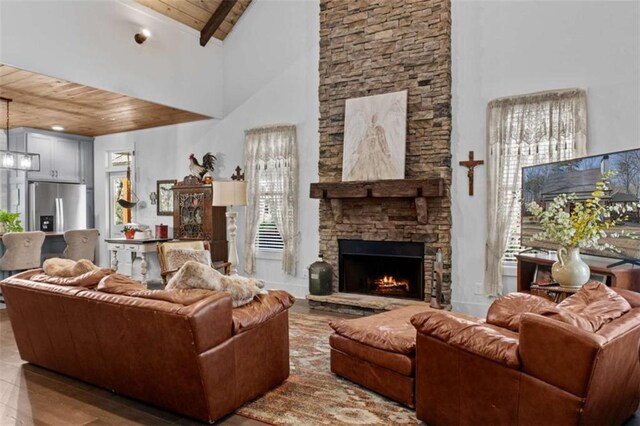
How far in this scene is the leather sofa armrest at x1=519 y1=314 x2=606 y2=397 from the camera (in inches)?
70.5

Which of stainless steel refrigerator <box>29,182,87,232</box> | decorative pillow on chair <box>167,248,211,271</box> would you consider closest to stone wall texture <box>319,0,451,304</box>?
decorative pillow on chair <box>167,248,211,271</box>

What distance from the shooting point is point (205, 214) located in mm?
6766

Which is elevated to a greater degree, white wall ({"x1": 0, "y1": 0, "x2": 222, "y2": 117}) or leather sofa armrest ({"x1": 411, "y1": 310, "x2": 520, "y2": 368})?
white wall ({"x1": 0, "y1": 0, "x2": 222, "y2": 117})

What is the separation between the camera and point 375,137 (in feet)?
18.2

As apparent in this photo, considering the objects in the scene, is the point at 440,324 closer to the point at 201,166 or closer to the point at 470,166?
the point at 470,166

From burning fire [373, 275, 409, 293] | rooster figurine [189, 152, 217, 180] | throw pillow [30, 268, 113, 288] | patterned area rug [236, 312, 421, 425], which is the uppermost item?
rooster figurine [189, 152, 217, 180]

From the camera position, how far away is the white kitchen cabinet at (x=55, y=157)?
7.87m

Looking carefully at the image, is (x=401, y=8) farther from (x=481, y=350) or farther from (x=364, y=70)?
(x=481, y=350)

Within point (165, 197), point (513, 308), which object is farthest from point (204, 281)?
point (165, 197)

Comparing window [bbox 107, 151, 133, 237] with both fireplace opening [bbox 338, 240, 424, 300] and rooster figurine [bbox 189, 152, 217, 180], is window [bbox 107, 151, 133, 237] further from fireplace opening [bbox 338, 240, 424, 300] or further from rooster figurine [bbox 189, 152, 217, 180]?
fireplace opening [bbox 338, 240, 424, 300]

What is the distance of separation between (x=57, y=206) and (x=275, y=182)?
14.8 ft

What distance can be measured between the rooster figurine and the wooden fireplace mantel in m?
2.11

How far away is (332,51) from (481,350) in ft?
16.1

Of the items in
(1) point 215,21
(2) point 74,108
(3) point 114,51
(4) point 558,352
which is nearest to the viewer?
(4) point 558,352
